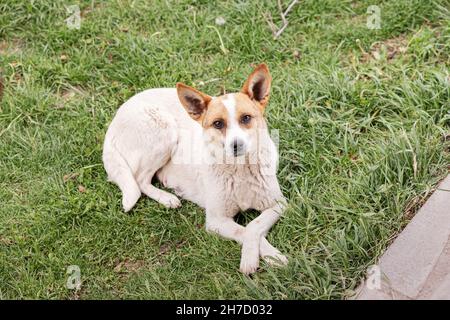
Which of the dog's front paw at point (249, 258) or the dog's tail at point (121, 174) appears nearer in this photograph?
the dog's front paw at point (249, 258)

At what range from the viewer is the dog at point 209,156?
372 cm

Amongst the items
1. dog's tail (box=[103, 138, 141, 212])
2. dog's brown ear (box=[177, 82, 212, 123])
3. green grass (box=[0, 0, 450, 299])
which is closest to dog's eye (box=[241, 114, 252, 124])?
dog's brown ear (box=[177, 82, 212, 123])

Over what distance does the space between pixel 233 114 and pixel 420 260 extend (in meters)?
1.41

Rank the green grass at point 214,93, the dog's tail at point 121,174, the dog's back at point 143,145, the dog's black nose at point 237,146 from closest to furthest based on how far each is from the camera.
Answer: the dog's black nose at point 237,146, the green grass at point 214,93, the dog's tail at point 121,174, the dog's back at point 143,145

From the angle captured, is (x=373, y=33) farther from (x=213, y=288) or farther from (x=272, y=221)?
(x=213, y=288)

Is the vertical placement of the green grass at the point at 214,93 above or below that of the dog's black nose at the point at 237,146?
below

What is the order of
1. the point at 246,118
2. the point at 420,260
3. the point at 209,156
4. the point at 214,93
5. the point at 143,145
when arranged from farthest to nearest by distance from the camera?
the point at 214,93
the point at 143,145
the point at 209,156
the point at 246,118
the point at 420,260

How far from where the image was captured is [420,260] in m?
3.40

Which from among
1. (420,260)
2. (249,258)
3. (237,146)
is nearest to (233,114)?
(237,146)

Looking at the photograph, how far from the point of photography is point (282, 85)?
16.6 ft

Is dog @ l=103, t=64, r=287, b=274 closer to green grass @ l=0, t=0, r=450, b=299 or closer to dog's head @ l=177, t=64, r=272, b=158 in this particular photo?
dog's head @ l=177, t=64, r=272, b=158

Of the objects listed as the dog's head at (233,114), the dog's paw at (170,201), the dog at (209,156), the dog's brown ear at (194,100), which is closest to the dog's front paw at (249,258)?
the dog at (209,156)

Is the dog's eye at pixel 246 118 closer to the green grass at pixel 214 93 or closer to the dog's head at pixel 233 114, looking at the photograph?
the dog's head at pixel 233 114

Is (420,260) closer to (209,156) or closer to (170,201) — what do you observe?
(209,156)
